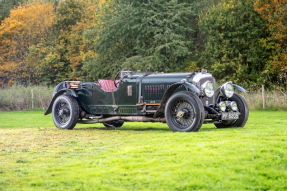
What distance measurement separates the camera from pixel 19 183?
3.79 m

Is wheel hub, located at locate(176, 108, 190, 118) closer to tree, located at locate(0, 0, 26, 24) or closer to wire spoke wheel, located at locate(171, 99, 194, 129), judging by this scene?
wire spoke wheel, located at locate(171, 99, 194, 129)

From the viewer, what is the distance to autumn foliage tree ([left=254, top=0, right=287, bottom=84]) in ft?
86.1

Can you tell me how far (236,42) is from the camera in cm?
3016

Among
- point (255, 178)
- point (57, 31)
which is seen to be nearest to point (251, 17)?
point (57, 31)

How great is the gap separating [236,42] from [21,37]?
25.6 m

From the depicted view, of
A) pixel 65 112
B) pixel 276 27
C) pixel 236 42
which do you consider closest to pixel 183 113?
pixel 65 112

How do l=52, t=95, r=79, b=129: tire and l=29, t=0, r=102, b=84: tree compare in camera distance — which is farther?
l=29, t=0, r=102, b=84: tree

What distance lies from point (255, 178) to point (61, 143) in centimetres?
411

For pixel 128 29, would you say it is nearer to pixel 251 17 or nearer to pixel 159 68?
pixel 159 68

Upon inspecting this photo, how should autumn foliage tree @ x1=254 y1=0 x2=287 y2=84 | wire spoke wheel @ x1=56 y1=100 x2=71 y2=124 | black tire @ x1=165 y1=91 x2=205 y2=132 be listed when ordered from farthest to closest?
autumn foliage tree @ x1=254 y1=0 x2=287 y2=84, wire spoke wheel @ x1=56 y1=100 x2=71 y2=124, black tire @ x1=165 y1=91 x2=205 y2=132

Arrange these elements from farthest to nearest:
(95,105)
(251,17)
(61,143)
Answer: (251,17), (95,105), (61,143)

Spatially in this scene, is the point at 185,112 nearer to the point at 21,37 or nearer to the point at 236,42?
the point at 236,42

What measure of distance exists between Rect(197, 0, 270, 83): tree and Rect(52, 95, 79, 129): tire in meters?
20.8

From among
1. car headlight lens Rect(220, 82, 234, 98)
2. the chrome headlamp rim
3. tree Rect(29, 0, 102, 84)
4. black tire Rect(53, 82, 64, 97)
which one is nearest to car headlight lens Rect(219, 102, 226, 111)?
the chrome headlamp rim
